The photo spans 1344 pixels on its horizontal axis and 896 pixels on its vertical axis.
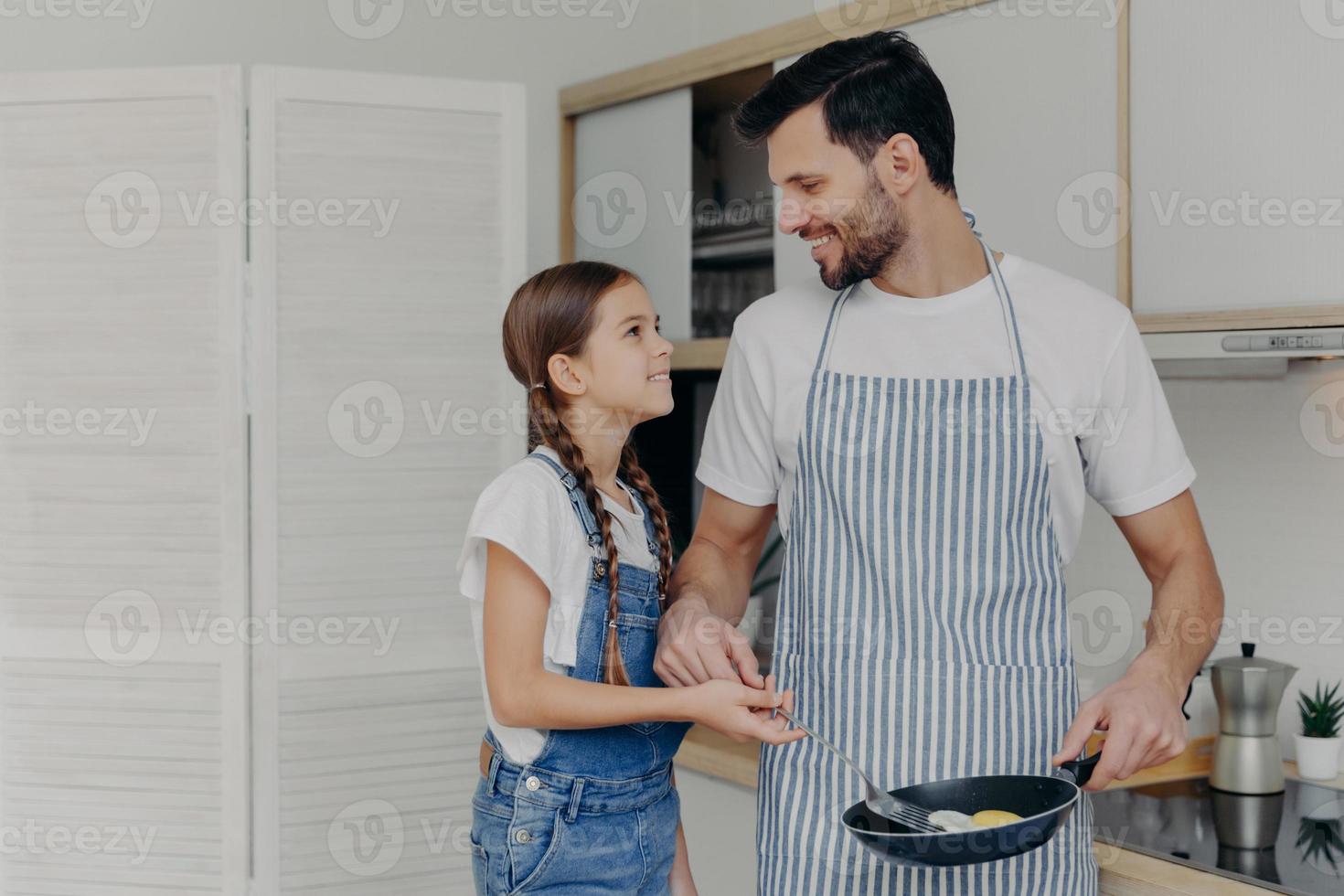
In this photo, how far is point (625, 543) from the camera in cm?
142

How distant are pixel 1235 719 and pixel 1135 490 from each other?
0.65 meters

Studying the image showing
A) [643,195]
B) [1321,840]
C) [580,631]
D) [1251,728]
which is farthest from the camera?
[643,195]

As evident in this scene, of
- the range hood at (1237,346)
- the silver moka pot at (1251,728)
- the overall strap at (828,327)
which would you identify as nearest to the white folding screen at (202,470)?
the overall strap at (828,327)

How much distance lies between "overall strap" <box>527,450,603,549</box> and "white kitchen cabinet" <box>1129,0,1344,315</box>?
812 millimetres

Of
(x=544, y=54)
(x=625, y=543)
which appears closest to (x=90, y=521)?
(x=625, y=543)

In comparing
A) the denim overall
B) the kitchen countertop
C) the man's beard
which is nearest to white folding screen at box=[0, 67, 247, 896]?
the kitchen countertop

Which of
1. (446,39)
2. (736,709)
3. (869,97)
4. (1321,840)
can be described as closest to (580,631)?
(736,709)

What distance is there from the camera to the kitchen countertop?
143cm

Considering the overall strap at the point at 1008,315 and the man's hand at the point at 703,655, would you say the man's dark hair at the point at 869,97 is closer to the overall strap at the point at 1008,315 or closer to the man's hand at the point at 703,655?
the overall strap at the point at 1008,315

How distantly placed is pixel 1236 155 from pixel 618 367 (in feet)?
2.67

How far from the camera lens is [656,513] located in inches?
58.6

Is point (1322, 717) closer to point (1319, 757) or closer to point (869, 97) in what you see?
point (1319, 757)

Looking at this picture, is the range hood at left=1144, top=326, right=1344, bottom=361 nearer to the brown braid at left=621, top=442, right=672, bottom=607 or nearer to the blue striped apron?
the blue striped apron

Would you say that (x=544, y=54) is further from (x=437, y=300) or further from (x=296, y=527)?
(x=296, y=527)
